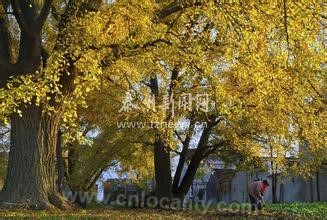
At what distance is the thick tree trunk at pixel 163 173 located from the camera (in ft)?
72.0

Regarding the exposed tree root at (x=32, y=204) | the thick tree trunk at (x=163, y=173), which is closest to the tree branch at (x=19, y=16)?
the exposed tree root at (x=32, y=204)

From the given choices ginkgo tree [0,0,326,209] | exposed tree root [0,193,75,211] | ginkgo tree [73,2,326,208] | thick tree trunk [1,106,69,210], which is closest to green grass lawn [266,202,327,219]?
ginkgo tree [73,2,326,208]

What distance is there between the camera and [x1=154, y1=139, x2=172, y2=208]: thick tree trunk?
22.0 metres

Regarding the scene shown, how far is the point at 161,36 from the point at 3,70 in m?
4.13

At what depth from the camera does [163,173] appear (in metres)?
22.0

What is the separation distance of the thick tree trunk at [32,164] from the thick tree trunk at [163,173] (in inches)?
345

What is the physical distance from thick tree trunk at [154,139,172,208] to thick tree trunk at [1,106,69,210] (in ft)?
28.7

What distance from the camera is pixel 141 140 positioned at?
22.5 meters

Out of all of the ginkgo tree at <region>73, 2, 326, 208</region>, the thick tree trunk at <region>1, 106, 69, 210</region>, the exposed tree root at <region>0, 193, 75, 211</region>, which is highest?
the ginkgo tree at <region>73, 2, 326, 208</region>

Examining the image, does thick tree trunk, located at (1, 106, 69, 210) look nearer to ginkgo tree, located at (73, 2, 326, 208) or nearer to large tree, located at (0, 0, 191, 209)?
large tree, located at (0, 0, 191, 209)

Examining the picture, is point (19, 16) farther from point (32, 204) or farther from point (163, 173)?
point (163, 173)

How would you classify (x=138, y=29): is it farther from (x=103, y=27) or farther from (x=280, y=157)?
(x=280, y=157)

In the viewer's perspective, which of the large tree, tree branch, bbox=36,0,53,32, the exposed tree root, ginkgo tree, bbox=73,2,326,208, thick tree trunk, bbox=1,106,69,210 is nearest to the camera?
ginkgo tree, bbox=73,2,326,208

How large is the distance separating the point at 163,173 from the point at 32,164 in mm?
9655
